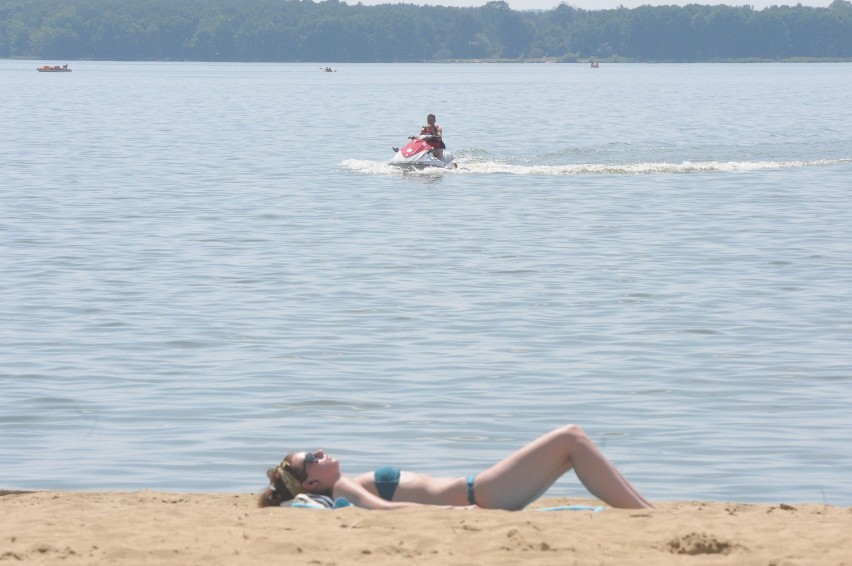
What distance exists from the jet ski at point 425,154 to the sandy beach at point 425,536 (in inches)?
1066

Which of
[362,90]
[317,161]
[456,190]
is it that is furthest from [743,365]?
[362,90]

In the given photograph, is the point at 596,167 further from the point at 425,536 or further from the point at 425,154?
the point at 425,536

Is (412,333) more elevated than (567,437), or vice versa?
(567,437)

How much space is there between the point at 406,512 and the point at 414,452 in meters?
2.64

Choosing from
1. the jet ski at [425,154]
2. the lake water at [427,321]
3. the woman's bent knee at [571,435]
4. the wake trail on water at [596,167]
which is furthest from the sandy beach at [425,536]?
the wake trail on water at [596,167]

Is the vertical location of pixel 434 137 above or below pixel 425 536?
below

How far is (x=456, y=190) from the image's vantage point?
106 feet

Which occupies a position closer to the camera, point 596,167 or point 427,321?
point 427,321

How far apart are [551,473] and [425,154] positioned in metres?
27.7

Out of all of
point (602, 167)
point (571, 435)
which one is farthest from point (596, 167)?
point (571, 435)

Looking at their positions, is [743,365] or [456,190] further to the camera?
[456,190]

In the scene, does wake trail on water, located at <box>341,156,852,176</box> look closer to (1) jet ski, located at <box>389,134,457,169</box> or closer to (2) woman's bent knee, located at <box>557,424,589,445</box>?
(1) jet ski, located at <box>389,134,457,169</box>

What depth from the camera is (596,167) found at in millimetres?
37406

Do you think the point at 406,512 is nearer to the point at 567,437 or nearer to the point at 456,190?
the point at 567,437
